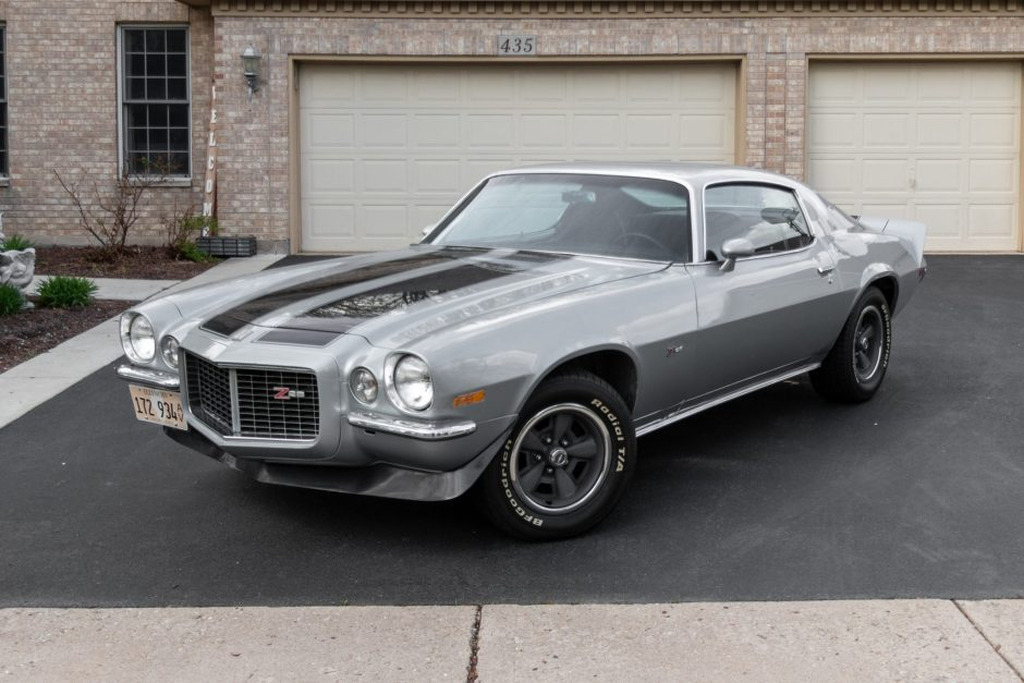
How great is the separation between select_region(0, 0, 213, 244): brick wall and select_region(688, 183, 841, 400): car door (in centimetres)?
1101

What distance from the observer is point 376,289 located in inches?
205

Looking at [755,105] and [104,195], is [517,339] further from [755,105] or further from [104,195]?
[104,195]

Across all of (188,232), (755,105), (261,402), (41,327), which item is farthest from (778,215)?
(188,232)

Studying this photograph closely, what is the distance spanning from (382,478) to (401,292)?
33.5 inches

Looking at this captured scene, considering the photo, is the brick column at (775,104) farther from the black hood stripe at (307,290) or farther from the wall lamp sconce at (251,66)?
the black hood stripe at (307,290)

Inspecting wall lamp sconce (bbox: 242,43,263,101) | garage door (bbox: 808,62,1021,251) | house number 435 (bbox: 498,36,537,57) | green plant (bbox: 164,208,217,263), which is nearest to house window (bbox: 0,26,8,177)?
green plant (bbox: 164,208,217,263)

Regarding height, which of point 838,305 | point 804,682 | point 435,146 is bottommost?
point 804,682

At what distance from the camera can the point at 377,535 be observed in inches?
198

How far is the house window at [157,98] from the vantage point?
1619 centimetres

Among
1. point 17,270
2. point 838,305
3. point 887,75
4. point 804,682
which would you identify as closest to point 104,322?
point 17,270

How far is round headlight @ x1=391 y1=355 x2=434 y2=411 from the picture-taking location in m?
4.41

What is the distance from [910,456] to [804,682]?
107 inches

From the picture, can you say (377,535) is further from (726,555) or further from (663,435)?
(663,435)

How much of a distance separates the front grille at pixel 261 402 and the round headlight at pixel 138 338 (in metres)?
0.45
